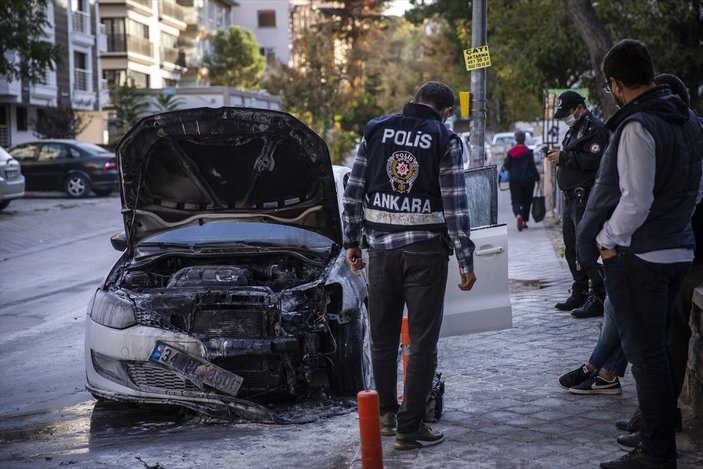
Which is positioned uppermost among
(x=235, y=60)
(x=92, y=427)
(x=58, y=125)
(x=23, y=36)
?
(x=235, y=60)

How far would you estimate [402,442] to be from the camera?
5590 millimetres

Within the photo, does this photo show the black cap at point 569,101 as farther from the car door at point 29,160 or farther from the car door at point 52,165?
the car door at point 29,160

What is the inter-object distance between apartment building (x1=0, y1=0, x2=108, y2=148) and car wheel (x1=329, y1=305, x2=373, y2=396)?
123ft

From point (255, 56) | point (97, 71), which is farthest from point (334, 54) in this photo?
point (255, 56)

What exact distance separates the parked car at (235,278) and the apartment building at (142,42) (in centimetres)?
5511

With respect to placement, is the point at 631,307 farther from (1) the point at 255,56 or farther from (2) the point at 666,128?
(1) the point at 255,56

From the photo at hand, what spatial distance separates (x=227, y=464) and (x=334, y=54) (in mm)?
42217

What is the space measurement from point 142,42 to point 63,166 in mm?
38207

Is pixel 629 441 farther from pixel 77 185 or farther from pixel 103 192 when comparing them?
pixel 103 192

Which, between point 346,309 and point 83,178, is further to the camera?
point 83,178

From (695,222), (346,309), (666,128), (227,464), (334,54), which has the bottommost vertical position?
(227,464)

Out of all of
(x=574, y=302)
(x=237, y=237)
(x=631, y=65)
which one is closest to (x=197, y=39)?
(x=574, y=302)

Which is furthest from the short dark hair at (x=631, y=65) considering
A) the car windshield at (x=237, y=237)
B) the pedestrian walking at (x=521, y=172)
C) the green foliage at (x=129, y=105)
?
the green foliage at (x=129, y=105)

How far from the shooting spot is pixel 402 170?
18.6 ft
